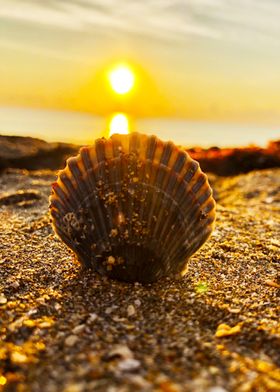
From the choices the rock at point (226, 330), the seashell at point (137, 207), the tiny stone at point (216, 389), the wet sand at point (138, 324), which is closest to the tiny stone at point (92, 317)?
the wet sand at point (138, 324)

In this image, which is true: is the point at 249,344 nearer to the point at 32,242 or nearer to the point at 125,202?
the point at 125,202

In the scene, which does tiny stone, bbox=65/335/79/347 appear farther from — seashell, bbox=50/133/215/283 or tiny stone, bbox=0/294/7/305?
seashell, bbox=50/133/215/283

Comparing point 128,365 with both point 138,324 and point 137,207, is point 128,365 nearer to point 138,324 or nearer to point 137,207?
point 138,324

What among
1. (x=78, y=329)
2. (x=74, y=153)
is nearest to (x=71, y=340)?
(x=78, y=329)

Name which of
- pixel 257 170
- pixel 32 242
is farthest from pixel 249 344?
pixel 257 170

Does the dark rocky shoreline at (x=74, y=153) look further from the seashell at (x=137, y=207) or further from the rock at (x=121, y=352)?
the rock at (x=121, y=352)
